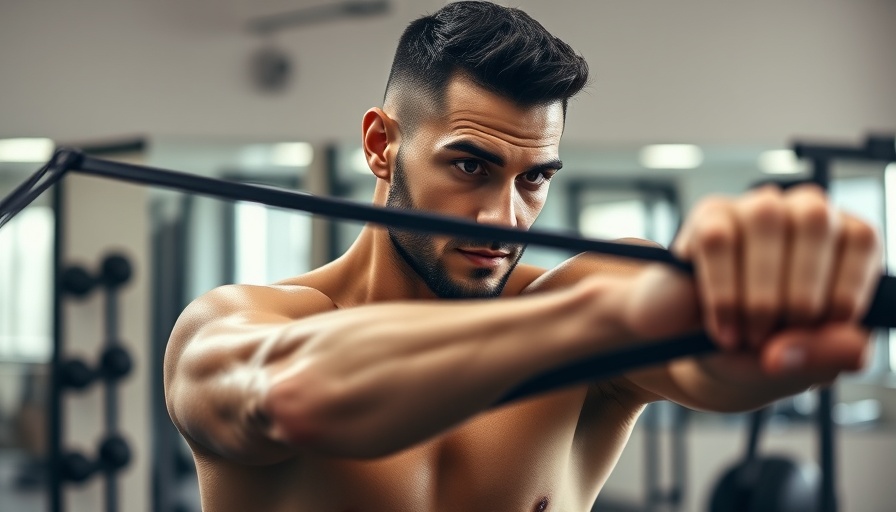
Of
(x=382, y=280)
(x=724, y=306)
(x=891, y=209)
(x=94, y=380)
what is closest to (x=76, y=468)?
(x=94, y=380)

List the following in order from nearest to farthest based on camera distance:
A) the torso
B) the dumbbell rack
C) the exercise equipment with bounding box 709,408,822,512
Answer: the torso, the exercise equipment with bounding box 709,408,822,512, the dumbbell rack

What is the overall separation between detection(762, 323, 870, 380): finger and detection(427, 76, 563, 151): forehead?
678mm

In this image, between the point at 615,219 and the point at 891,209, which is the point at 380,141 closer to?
the point at 615,219

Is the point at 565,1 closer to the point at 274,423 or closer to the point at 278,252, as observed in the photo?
the point at 278,252

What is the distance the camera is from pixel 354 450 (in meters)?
0.59

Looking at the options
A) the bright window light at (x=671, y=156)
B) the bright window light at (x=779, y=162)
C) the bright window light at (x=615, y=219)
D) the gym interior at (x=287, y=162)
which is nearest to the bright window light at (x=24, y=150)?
the gym interior at (x=287, y=162)

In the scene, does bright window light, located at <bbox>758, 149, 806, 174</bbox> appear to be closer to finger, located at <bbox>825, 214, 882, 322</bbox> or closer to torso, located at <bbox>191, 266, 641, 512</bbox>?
torso, located at <bbox>191, 266, 641, 512</bbox>

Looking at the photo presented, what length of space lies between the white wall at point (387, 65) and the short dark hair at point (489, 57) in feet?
6.78

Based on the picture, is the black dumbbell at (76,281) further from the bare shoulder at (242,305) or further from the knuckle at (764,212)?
the knuckle at (764,212)

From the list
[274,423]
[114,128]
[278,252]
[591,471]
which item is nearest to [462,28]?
[591,471]

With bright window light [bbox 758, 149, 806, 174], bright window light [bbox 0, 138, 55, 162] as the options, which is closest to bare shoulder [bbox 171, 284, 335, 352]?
bright window light [bbox 0, 138, 55, 162]

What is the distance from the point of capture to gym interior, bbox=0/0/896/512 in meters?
2.97

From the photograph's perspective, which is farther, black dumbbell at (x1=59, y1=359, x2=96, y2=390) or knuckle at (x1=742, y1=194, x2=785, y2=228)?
black dumbbell at (x1=59, y1=359, x2=96, y2=390)

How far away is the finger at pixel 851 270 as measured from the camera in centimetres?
51
